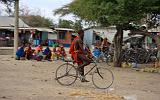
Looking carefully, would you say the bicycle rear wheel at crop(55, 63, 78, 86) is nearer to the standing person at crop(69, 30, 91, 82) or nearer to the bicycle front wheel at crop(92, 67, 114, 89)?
the standing person at crop(69, 30, 91, 82)

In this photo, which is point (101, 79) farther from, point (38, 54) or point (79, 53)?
point (38, 54)

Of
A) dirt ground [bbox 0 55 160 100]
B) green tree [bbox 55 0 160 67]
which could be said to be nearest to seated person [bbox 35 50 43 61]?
green tree [bbox 55 0 160 67]

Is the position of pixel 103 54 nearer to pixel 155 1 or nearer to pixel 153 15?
pixel 153 15

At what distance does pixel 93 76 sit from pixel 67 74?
0.87 meters

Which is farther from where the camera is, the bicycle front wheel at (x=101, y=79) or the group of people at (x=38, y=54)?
the group of people at (x=38, y=54)

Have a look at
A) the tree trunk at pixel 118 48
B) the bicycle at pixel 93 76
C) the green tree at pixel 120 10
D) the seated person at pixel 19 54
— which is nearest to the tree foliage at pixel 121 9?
the green tree at pixel 120 10

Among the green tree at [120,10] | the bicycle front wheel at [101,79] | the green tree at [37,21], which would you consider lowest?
the bicycle front wheel at [101,79]

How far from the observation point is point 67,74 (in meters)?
15.5

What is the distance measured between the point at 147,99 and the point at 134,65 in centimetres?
1465

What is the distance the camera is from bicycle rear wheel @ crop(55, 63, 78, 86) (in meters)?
15.5

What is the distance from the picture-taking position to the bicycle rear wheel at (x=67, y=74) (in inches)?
610

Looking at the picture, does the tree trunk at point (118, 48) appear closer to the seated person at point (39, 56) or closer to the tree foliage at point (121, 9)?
the tree foliage at point (121, 9)

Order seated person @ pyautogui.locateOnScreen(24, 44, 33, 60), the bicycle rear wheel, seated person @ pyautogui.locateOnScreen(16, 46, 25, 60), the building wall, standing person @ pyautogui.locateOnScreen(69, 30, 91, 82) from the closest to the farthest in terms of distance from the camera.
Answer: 1. standing person @ pyautogui.locateOnScreen(69, 30, 91, 82)
2. the bicycle rear wheel
3. seated person @ pyautogui.locateOnScreen(16, 46, 25, 60)
4. seated person @ pyautogui.locateOnScreen(24, 44, 33, 60)
5. the building wall

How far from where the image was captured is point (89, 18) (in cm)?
2619
